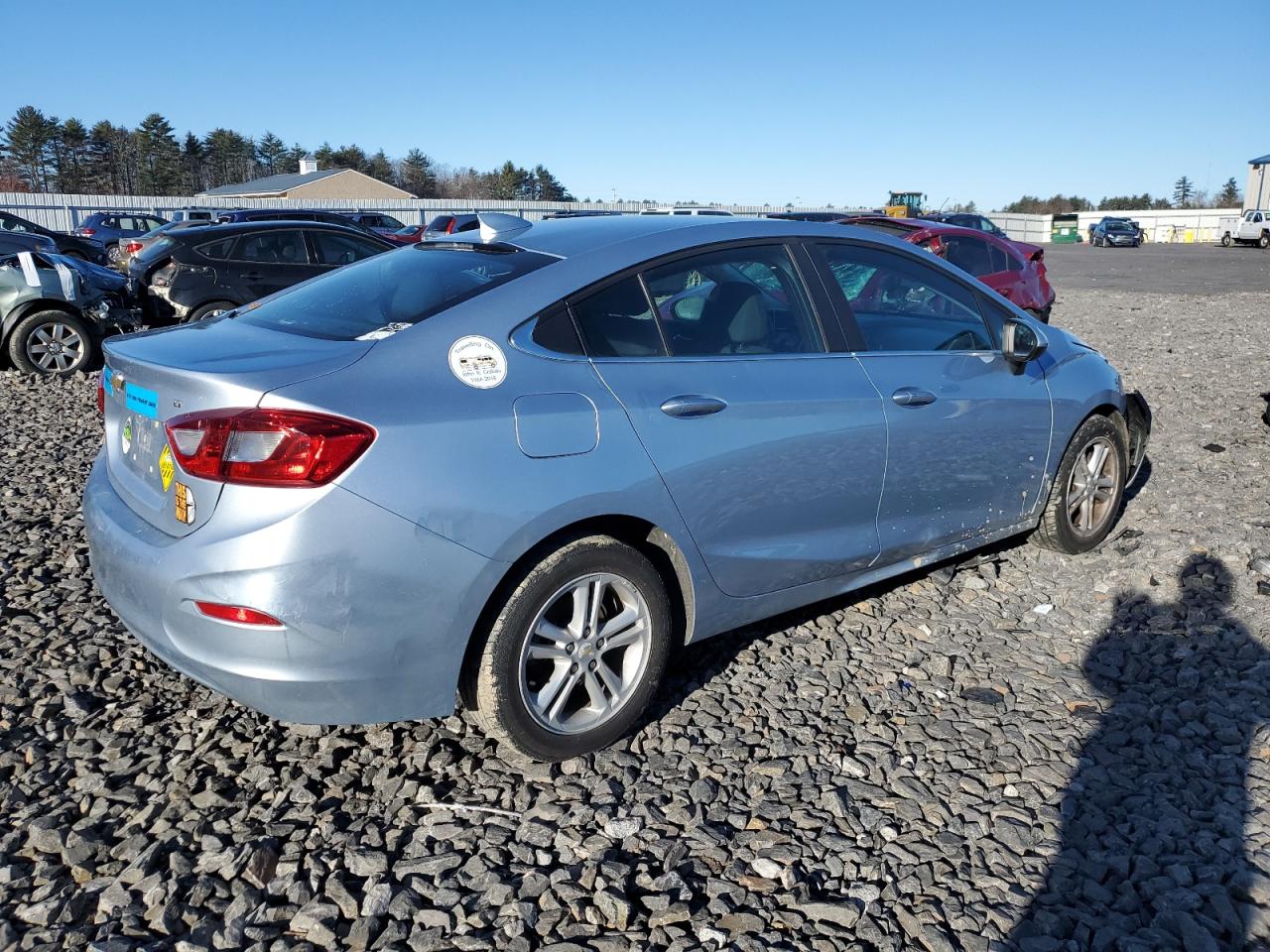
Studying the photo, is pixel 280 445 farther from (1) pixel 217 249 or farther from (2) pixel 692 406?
(1) pixel 217 249

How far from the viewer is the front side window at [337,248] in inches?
496

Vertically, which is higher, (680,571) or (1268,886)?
(680,571)

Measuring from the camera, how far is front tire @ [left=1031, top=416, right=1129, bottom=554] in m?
4.80

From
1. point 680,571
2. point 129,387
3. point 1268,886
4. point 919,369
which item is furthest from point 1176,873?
point 129,387

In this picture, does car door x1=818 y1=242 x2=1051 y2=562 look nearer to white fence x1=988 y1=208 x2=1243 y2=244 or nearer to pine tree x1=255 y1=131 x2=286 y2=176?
white fence x1=988 y1=208 x2=1243 y2=244

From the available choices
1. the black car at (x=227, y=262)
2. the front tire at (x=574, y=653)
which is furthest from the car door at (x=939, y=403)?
the black car at (x=227, y=262)

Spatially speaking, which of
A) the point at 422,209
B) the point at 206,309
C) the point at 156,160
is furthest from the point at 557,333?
the point at 156,160

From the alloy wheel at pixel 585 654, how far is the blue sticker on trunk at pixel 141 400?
1.24m

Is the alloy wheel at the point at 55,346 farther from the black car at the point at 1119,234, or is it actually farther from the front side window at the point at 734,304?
the black car at the point at 1119,234

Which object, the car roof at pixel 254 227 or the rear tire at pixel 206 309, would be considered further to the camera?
the car roof at pixel 254 227

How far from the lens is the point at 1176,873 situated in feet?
8.63

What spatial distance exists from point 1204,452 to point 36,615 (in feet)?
23.2

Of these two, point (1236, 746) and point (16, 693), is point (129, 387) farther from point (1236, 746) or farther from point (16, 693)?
point (1236, 746)

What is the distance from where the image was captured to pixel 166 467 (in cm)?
277
